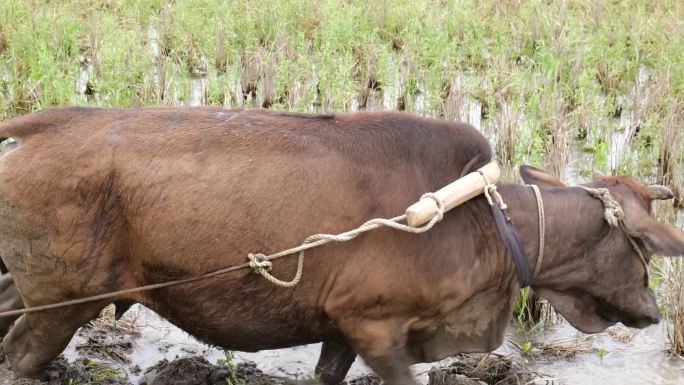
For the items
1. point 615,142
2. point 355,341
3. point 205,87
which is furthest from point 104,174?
point 615,142

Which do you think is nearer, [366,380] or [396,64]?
[366,380]

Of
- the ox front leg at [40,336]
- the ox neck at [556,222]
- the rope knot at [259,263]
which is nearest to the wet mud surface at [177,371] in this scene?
the ox front leg at [40,336]

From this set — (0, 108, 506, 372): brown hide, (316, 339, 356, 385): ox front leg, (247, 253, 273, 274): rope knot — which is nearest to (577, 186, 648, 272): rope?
(0, 108, 506, 372): brown hide

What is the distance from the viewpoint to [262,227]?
14.7ft

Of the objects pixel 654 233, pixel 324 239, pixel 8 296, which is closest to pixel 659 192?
pixel 654 233

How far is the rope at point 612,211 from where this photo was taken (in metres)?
4.86

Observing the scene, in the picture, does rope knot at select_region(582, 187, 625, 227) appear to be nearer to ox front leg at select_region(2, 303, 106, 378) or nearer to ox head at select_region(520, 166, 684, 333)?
ox head at select_region(520, 166, 684, 333)

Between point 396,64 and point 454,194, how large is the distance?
185 inches

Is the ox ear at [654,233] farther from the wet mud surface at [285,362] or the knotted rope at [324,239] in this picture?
the wet mud surface at [285,362]

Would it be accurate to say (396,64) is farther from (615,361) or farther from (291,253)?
(291,253)

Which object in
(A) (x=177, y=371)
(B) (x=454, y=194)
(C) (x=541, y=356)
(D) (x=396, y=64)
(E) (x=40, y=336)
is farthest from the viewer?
(D) (x=396, y=64)

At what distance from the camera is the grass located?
787 centimetres

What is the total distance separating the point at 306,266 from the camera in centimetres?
454

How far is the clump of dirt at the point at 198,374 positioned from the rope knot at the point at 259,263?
981 mm
